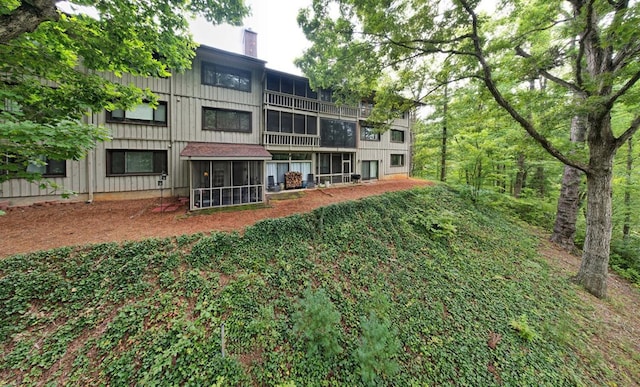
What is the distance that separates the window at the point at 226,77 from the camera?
1064 centimetres

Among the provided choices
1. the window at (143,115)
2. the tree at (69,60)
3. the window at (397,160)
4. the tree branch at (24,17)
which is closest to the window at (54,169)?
the window at (143,115)

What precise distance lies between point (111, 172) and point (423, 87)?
13759 millimetres

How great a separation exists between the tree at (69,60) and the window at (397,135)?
1554cm

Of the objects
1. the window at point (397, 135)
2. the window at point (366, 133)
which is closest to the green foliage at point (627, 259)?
the window at point (397, 135)

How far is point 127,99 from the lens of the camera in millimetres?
4812

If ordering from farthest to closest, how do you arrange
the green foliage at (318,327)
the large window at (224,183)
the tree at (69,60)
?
the large window at (224,183), the green foliage at (318,327), the tree at (69,60)

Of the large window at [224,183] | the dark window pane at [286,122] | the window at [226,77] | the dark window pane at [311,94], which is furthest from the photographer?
the dark window pane at [311,94]

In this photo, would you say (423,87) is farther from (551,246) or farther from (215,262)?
(215,262)

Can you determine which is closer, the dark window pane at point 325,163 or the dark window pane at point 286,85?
the dark window pane at point 286,85

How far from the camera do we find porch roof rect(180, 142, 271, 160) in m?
8.64

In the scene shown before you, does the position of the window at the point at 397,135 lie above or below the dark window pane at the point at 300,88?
below

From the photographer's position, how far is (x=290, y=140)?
41.5 ft

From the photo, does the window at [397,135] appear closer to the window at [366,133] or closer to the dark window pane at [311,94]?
the window at [366,133]

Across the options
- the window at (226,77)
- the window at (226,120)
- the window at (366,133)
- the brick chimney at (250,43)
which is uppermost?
the brick chimney at (250,43)
